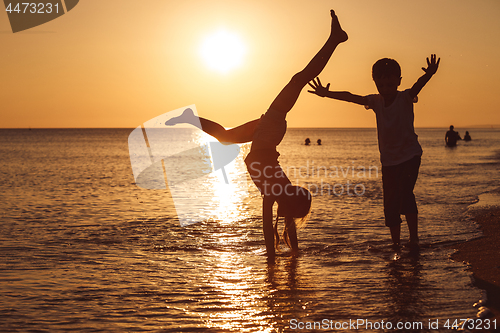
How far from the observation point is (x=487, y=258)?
5.28 m

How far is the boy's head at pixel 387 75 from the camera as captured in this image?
203 inches

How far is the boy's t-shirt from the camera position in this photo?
526cm

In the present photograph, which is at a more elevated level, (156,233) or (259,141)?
(259,141)

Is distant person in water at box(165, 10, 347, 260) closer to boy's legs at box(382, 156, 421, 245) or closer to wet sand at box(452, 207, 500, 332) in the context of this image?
boy's legs at box(382, 156, 421, 245)

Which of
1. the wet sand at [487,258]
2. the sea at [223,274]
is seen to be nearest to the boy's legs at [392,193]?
the sea at [223,274]

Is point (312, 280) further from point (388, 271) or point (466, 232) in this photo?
point (466, 232)

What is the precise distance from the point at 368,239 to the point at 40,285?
4.99 metres

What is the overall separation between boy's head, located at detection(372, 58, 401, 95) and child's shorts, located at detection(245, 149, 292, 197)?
5.14ft

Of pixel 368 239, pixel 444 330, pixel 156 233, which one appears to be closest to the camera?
pixel 444 330

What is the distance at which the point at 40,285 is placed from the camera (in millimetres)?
4887

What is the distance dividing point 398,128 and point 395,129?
4 cm

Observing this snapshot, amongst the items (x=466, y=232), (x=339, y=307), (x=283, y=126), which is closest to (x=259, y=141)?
(x=283, y=126)

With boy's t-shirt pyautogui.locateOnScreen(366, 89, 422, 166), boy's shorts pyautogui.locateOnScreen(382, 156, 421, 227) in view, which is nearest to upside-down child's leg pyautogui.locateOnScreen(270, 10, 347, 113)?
boy's t-shirt pyautogui.locateOnScreen(366, 89, 422, 166)

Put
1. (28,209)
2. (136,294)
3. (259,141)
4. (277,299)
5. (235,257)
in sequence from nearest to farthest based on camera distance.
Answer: (277,299)
(136,294)
(259,141)
(235,257)
(28,209)
